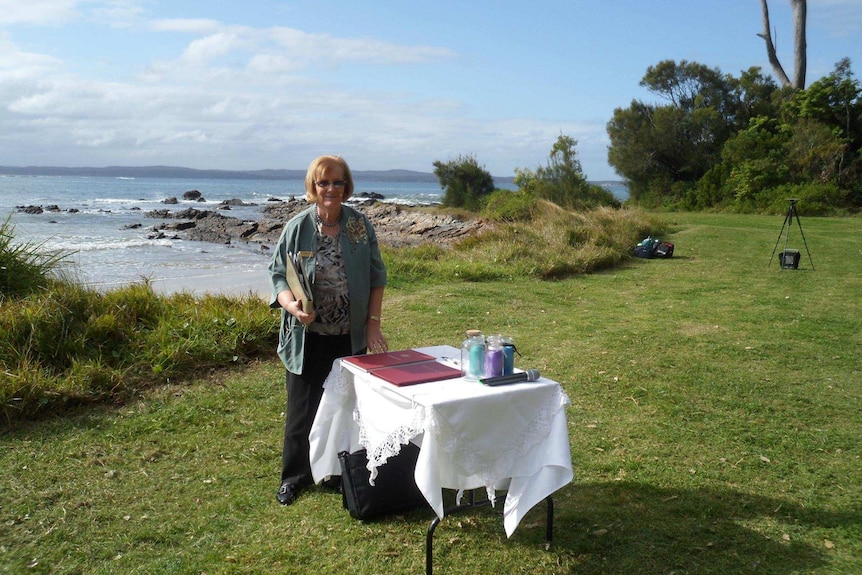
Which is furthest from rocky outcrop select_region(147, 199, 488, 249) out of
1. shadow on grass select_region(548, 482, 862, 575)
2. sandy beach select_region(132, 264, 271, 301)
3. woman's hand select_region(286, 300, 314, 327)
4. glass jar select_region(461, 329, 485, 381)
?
glass jar select_region(461, 329, 485, 381)

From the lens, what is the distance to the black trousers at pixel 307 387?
4371 mm

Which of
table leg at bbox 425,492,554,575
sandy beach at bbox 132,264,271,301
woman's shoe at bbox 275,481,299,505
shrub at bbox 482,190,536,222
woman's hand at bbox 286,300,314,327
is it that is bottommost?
sandy beach at bbox 132,264,271,301

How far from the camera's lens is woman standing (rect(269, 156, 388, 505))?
4.20m

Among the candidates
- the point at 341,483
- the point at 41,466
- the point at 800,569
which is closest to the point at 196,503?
the point at 341,483

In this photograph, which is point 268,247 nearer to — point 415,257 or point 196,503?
point 415,257

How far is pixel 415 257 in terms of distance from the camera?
16.5m

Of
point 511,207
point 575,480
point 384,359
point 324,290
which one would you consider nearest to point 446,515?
point 384,359

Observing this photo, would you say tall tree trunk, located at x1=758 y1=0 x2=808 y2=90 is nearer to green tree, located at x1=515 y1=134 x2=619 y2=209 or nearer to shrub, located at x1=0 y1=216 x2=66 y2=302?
green tree, located at x1=515 y1=134 x2=619 y2=209

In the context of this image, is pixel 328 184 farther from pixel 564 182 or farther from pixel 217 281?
pixel 564 182

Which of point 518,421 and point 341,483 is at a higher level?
point 518,421

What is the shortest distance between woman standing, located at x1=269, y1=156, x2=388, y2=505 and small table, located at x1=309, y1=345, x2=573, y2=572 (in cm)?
71

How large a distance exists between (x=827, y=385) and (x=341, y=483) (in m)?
4.98

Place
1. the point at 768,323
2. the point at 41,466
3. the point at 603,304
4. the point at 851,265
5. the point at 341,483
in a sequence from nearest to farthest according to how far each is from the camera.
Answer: the point at 341,483, the point at 41,466, the point at 768,323, the point at 603,304, the point at 851,265

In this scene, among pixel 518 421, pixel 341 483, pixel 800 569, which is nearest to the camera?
pixel 518 421
